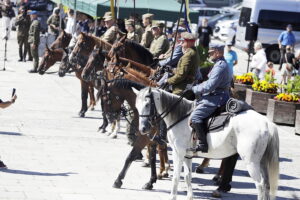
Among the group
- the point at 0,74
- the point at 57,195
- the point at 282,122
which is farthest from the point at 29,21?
the point at 57,195

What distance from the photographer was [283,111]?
21.8 metres

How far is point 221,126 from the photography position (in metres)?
12.4

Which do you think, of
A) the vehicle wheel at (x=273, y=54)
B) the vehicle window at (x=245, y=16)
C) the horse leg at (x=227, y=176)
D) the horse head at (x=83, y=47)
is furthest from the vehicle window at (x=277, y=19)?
the horse leg at (x=227, y=176)

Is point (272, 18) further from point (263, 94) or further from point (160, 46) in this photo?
point (160, 46)

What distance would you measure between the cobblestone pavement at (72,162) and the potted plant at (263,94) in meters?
1.56

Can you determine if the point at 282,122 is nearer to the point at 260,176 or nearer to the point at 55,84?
the point at 55,84

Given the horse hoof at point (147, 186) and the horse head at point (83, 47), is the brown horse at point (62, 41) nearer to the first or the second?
the horse head at point (83, 47)

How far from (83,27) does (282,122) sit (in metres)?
11.3

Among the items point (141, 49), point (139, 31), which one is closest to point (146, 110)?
point (141, 49)

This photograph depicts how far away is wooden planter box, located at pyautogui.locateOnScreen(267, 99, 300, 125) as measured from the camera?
21.7m

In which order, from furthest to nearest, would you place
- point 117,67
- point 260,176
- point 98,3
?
point 98,3 < point 117,67 < point 260,176

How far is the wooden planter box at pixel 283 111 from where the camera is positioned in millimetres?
21672

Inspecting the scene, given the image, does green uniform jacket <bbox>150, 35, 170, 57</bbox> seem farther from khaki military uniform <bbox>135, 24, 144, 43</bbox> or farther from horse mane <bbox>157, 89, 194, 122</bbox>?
horse mane <bbox>157, 89, 194, 122</bbox>

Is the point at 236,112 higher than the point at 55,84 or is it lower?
higher
